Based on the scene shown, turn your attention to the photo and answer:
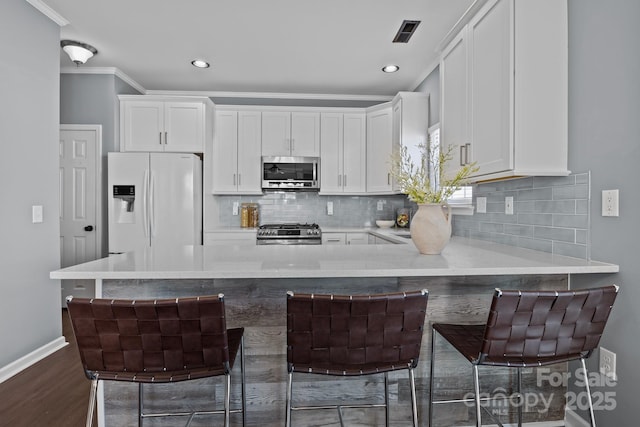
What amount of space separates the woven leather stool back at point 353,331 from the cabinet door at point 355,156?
323 centimetres

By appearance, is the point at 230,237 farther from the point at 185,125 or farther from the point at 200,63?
the point at 200,63

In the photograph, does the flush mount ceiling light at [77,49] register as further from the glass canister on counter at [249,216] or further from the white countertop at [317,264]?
the white countertop at [317,264]

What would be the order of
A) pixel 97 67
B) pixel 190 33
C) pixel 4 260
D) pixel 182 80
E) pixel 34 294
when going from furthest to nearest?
pixel 182 80 → pixel 97 67 → pixel 190 33 → pixel 34 294 → pixel 4 260

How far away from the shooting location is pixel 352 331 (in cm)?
119

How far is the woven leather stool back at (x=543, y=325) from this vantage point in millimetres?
1228

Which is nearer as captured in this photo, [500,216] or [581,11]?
[581,11]

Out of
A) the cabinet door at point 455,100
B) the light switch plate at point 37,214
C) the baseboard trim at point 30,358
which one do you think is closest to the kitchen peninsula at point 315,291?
the cabinet door at point 455,100

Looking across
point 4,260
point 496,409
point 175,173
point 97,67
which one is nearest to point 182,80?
point 97,67

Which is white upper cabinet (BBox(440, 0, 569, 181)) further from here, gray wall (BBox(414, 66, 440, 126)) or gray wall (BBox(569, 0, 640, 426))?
gray wall (BBox(414, 66, 440, 126))

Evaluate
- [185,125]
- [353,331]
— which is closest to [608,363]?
[353,331]

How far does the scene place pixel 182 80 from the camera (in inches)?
164

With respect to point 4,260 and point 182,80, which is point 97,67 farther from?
point 4,260

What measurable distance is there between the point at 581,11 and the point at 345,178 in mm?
2866

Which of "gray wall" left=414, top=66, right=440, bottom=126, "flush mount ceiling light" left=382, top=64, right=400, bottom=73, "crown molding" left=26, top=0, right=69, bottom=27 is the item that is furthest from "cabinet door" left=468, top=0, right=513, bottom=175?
"crown molding" left=26, top=0, right=69, bottom=27
